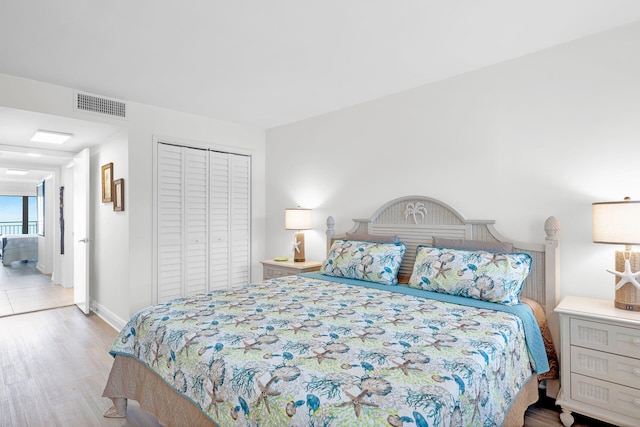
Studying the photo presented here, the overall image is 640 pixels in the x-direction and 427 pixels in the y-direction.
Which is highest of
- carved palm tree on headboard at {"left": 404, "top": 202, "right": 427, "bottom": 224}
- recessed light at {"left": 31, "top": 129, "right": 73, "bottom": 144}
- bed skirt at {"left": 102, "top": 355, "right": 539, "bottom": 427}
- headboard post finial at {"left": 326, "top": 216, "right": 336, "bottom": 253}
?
recessed light at {"left": 31, "top": 129, "right": 73, "bottom": 144}

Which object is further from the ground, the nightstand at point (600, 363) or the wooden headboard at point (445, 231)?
the wooden headboard at point (445, 231)

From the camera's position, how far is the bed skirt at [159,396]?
1591 millimetres

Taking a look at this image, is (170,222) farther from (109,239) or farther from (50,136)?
(50,136)

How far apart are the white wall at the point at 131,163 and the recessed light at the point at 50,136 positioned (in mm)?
396

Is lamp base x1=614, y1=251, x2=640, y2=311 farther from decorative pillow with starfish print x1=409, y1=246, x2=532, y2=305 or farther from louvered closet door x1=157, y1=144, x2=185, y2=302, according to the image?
louvered closet door x1=157, y1=144, x2=185, y2=302

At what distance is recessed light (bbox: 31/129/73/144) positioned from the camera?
12.0 feet

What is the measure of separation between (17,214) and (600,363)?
13.9 metres

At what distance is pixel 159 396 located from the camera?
178 cm

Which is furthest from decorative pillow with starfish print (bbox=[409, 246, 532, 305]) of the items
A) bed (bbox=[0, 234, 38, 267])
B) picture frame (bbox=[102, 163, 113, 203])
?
bed (bbox=[0, 234, 38, 267])

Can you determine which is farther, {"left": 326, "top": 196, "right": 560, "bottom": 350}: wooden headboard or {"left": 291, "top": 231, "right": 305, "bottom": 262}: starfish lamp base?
{"left": 291, "top": 231, "right": 305, "bottom": 262}: starfish lamp base

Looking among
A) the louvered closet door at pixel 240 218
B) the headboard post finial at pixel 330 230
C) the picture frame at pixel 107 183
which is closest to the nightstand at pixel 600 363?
the headboard post finial at pixel 330 230

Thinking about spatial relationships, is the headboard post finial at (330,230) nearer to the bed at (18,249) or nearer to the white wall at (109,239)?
the white wall at (109,239)

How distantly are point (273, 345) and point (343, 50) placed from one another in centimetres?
207

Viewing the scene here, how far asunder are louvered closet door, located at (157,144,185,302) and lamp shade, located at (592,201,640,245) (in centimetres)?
374
